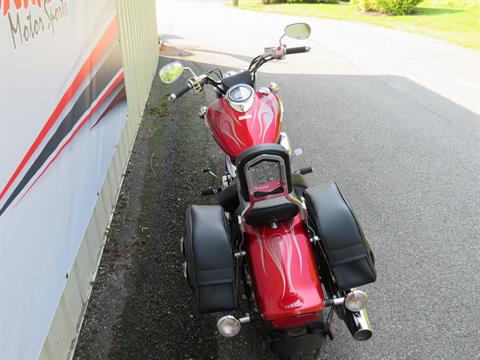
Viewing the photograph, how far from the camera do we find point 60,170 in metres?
2.25

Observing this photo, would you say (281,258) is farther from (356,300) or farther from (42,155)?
(42,155)

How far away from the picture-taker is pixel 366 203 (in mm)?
3959

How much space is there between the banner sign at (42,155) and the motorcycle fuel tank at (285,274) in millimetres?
1051

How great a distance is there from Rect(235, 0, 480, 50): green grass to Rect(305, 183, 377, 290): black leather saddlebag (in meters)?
9.98

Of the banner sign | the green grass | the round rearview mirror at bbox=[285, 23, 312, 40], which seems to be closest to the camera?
the banner sign

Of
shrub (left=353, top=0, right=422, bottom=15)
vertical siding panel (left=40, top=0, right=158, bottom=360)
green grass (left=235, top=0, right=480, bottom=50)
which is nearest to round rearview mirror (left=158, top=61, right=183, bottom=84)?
vertical siding panel (left=40, top=0, right=158, bottom=360)

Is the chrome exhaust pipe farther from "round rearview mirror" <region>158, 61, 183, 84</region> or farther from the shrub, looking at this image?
the shrub

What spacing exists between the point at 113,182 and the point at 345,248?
251 cm

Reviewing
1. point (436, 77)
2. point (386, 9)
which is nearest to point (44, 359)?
point (436, 77)

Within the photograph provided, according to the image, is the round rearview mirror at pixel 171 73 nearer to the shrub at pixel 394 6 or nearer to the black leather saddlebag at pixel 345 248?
the black leather saddlebag at pixel 345 248

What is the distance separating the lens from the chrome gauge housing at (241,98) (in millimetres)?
2836

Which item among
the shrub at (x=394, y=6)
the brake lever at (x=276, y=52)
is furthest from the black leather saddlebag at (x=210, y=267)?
the shrub at (x=394, y=6)

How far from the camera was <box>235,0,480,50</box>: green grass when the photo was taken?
452 inches

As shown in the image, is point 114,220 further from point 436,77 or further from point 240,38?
point 240,38
